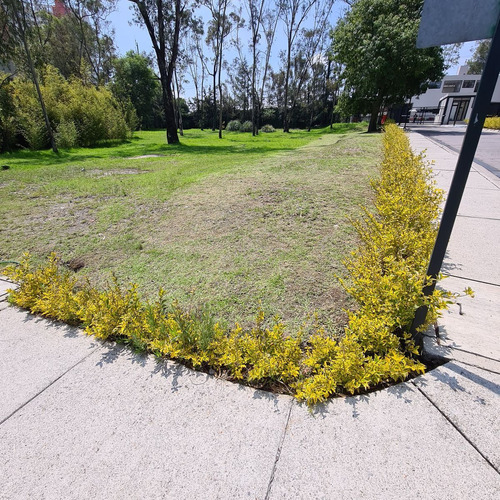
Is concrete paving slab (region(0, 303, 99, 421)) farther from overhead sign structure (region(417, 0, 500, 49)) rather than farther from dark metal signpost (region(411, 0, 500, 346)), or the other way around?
overhead sign structure (region(417, 0, 500, 49))

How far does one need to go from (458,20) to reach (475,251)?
2735 mm

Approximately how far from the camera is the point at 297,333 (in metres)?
2.13

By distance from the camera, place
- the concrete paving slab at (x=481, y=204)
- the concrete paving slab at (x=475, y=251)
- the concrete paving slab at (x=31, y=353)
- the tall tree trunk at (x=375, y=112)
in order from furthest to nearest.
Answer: the tall tree trunk at (x=375, y=112) → the concrete paving slab at (x=481, y=204) → the concrete paving slab at (x=475, y=251) → the concrete paving slab at (x=31, y=353)

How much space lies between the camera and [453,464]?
→ 1.29 metres

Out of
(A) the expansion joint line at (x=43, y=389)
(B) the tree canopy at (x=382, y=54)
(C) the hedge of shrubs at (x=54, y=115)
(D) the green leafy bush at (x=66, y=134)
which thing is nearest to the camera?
(A) the expansion joint line at (x=43, y=389)

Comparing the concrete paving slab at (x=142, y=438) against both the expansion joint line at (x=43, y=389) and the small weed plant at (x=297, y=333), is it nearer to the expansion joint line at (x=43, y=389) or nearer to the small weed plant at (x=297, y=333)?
the expansion joint line at (x=43, y=389)

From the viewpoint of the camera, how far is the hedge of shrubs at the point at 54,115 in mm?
12477

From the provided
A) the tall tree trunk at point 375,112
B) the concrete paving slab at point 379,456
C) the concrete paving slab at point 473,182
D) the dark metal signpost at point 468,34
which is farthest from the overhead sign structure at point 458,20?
the tall tree trunk at point 375,112

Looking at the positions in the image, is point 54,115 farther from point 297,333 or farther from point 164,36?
point 297,333

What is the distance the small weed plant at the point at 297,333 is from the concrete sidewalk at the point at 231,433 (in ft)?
0.37

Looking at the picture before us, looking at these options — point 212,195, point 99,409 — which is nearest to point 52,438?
point 99,409

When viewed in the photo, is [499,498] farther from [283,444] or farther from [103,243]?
[103,243]

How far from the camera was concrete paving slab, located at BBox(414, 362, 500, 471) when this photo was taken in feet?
4.58

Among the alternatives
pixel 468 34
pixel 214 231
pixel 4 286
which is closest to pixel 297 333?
pixel 468 34
